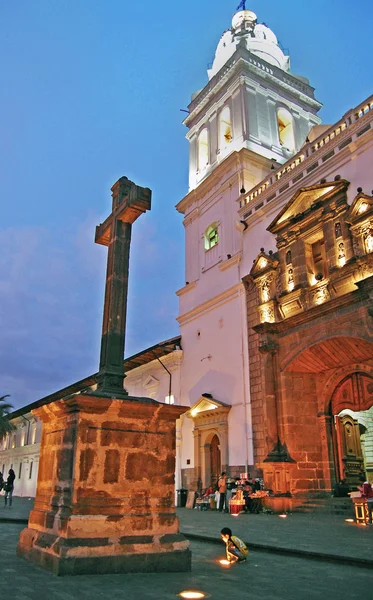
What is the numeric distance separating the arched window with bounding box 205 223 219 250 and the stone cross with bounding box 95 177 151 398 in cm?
1468

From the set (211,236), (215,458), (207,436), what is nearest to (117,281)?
(207,436)

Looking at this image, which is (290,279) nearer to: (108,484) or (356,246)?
(356,246)

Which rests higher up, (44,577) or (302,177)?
(302,177)

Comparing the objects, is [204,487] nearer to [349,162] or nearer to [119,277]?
[349,162]

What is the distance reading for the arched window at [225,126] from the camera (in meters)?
24.0

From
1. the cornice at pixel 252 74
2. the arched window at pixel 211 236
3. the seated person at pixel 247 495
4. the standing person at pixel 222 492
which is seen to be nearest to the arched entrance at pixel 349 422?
the seated person at pixel 247 495

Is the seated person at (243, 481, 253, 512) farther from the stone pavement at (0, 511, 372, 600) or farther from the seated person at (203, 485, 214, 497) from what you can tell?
the stone pavement at (0, 511, 372, 600)

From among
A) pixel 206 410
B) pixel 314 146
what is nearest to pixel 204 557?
pixel 206 410

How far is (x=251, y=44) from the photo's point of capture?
27109mm

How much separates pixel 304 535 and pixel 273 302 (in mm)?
8735

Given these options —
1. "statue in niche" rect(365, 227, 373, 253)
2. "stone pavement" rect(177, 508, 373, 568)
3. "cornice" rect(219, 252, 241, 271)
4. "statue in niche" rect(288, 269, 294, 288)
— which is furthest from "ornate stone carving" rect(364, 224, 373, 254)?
"stone pavement" rect(177, 508, 373, 568)

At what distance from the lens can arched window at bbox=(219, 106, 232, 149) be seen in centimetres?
2398

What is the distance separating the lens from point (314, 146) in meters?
16.8

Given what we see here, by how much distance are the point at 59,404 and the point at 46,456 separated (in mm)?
985
